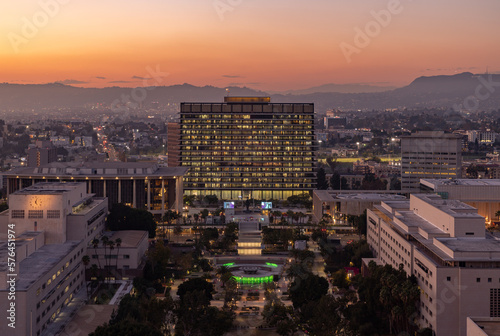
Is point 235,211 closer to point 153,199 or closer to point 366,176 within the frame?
point 153,199

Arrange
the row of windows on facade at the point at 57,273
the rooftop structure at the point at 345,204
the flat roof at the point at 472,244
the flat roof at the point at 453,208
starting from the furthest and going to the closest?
the rooftop structure at the point at 345,204, the flat roof at the point at 453,208, the row of windows on facade at the point at 57,273, the flat roof at the point at 472,244

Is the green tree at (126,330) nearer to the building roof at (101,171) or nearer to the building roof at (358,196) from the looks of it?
the building roof at (358,196)

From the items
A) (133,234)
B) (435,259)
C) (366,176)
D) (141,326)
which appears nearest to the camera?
(141,326)

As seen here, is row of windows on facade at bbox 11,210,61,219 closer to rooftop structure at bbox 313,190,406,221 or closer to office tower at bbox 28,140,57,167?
rooftop structure at bbox 313,190,406,221

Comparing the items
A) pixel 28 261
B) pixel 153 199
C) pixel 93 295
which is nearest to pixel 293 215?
pixel 153 199

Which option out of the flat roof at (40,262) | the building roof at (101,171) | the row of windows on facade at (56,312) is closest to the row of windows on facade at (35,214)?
the flat roof at (40,262)

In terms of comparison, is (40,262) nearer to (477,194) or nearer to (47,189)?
(47,189)
